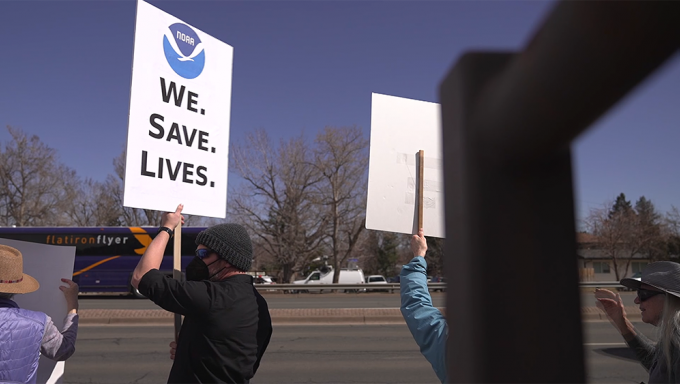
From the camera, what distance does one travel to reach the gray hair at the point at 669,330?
A: 7.13 feet

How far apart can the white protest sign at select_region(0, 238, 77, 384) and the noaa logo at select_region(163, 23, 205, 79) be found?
140cm

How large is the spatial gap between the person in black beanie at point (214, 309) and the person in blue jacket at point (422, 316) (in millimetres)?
945

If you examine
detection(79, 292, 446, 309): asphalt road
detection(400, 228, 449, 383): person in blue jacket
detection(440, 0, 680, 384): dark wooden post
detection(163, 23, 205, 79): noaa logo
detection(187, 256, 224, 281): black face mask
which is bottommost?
detection(79, 292, 446, 309): asphalt road

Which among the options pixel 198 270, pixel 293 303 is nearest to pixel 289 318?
pixel 293 303

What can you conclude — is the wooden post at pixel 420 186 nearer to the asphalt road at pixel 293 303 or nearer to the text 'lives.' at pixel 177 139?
the text 'lives.' at pixel 177 139

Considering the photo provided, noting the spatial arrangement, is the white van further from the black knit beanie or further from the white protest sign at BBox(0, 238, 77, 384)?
the black knit beanie

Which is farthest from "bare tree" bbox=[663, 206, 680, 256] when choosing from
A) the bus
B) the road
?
the bus

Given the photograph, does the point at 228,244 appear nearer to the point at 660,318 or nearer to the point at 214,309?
the point at 214,309

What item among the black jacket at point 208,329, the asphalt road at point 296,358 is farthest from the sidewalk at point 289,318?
the black jacket at point 208,329

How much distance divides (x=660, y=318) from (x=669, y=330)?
150 mm

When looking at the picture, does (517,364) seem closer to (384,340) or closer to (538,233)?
(538,233)

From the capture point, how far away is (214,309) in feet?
8.41

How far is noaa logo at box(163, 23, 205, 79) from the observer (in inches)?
123

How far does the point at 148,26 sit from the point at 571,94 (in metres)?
3.17
